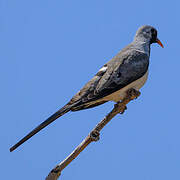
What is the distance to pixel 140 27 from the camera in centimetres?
1123

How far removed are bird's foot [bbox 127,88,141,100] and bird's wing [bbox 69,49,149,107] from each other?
0.67ft

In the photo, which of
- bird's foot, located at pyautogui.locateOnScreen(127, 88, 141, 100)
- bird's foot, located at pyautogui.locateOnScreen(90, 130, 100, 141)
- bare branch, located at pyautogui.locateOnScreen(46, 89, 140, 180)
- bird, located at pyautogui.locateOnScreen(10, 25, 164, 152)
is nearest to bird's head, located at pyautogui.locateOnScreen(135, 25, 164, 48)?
bird, located at pyautogui.locateOnScreen(10, 25, 164, 152)

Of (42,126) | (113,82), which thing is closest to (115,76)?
(113,82)

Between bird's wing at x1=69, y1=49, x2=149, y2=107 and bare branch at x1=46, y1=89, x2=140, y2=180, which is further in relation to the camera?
bird's wing at x1=69, y1=49, x2=149, y2=107

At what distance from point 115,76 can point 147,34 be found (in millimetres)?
2209

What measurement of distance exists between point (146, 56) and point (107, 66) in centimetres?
96

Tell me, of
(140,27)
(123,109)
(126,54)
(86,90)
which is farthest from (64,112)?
(140,27)

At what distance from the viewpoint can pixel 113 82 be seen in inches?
365

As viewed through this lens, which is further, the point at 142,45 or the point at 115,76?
the point at 142,45

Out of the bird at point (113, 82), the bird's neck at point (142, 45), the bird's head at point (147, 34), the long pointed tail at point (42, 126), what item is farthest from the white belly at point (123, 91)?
the bird's head at point (147, 34)

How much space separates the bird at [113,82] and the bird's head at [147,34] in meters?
0.73

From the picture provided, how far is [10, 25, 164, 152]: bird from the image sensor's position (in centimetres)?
901

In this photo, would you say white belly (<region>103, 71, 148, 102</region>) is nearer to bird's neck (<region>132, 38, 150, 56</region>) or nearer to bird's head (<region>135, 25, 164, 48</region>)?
bird's neck (<region>132, 38, 150, 56</region>)

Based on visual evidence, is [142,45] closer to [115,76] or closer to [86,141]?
[115,76]
